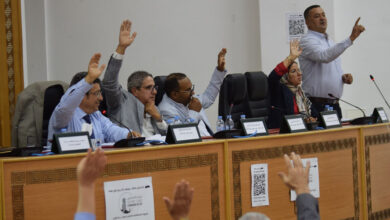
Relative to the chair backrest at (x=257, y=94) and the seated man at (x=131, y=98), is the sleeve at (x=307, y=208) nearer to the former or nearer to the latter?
the seated man at (x=131, y=98)

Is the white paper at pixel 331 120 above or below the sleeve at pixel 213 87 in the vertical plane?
below

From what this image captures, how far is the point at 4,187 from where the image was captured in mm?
2322

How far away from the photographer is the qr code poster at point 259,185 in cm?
307

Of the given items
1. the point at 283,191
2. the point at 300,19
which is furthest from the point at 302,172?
the point at 300,19

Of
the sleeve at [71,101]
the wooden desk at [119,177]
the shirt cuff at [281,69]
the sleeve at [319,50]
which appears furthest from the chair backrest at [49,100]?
the sleeve at [319,50]

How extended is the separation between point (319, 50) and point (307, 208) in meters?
3.34

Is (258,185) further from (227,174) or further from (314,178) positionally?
(314,178)

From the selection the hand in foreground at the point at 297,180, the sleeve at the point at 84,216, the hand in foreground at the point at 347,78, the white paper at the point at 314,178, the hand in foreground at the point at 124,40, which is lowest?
the white paper at the point at 314,178

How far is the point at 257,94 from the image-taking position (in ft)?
15.7

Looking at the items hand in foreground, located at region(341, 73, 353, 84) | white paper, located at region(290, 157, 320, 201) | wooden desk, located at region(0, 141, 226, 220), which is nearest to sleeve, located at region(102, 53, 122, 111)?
wooden desk, located at region(0, 141, 226, 220)

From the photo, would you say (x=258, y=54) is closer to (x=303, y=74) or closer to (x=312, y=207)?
(x=303, y=74)

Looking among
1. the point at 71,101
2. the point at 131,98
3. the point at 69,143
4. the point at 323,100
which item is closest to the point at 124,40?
the point at 131,98

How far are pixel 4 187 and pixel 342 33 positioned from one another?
16.1 ft

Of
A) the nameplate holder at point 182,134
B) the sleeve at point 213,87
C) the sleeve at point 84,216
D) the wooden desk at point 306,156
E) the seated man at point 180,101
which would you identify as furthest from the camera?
the sleeve at point 213,87
